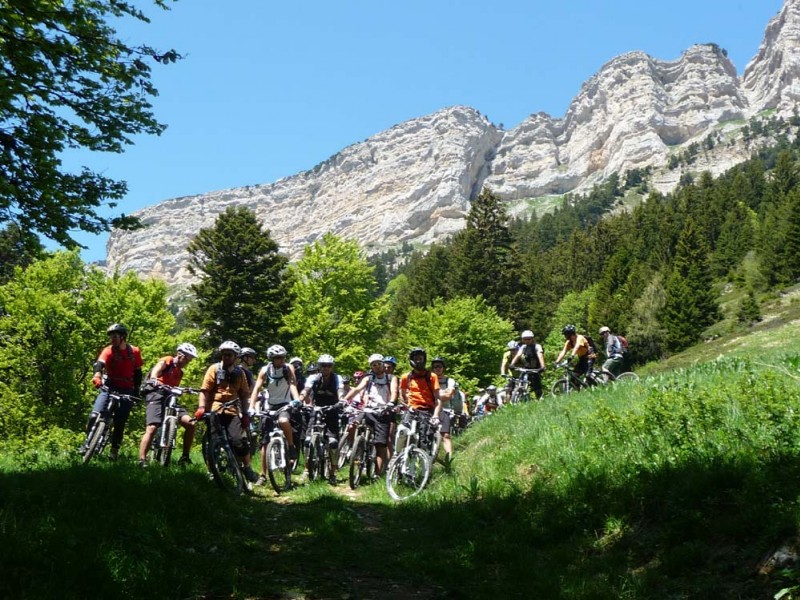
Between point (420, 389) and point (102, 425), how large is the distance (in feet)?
18.1

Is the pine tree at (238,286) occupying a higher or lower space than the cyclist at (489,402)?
higher

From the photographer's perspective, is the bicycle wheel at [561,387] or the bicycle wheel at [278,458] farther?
the bicycle wheel at [561,387]

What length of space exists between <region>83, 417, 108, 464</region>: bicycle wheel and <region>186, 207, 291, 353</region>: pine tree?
26053 millimetres

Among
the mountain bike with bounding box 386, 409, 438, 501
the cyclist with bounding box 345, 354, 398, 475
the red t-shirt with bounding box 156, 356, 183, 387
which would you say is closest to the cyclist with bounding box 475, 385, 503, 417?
the cyclist with bounding box 345, 354, 398, 475

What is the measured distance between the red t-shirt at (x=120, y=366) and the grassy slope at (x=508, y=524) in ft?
5.56

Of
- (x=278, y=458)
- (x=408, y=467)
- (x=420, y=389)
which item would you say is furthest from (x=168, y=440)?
(x=420, y=389)

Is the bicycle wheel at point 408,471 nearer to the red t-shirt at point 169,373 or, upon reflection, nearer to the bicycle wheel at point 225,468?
the bicycle wheel at point 225,468

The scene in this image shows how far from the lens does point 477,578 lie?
609 cm

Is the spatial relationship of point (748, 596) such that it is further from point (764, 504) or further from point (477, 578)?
point (477, 578)

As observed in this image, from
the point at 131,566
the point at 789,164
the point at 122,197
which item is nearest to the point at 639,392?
the point at 131,566

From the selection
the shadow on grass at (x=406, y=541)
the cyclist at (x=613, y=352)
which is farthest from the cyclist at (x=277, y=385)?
the cyclist at (x=613, y=352)

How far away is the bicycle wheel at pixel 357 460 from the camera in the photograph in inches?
456

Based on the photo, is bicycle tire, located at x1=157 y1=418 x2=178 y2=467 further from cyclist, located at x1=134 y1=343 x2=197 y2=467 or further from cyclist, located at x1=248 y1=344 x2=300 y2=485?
cyclist, located at x1=248 y1=344 x2=300 y2=485

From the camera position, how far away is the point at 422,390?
11.4 metres
